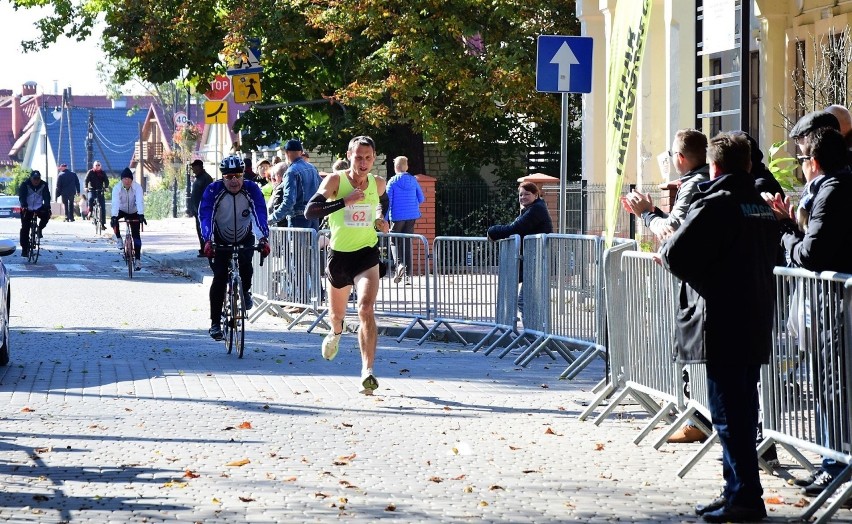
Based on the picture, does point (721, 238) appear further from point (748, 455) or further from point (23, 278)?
point (23, 278)

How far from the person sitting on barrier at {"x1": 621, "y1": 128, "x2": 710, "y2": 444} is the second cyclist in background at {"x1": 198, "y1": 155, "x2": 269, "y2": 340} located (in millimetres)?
6383

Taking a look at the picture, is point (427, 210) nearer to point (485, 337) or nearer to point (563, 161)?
point (485, 337)

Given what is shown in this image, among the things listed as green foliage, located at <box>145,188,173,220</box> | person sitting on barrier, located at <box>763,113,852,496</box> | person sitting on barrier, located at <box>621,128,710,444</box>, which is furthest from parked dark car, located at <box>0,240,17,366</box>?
A: green foliage, located at <box>145,188,173,220</box>

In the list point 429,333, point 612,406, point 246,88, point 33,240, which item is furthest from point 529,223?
point 33,240

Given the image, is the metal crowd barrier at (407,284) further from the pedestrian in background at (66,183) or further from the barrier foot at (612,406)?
Answer: the pedestrian in background at (66,183)

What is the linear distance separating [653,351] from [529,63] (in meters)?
19.0

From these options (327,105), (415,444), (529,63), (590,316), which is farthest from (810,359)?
(327,105)

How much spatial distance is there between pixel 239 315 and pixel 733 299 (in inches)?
309

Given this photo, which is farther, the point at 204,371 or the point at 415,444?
the point at 204,371

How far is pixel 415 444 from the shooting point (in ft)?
29.4

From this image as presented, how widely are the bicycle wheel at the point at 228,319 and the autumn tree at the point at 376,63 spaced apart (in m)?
13.5

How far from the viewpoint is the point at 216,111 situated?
28.7 meters

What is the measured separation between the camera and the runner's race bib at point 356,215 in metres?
11.6

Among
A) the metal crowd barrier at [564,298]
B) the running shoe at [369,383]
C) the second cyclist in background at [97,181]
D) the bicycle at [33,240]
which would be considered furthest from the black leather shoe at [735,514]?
the second cyclist in background at [97,181]
